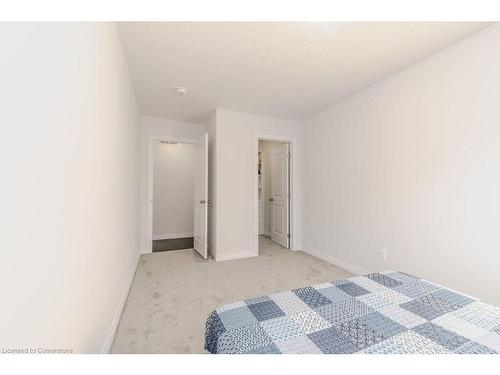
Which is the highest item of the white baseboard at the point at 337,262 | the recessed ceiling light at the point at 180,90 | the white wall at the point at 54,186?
the recessed ceiling light at the point at 180,90

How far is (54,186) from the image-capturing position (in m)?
0.79

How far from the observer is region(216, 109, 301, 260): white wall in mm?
3484

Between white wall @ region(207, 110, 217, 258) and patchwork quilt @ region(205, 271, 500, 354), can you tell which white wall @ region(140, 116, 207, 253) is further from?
patchwork quilt @ region(205, 271, 500, 354)

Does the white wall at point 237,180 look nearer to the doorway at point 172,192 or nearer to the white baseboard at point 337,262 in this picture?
the white baseboard at point 337,262

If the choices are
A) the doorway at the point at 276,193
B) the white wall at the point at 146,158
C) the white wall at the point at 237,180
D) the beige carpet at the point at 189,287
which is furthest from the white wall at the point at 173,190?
the white wall at the point at 237,180

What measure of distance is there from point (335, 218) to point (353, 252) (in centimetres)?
55

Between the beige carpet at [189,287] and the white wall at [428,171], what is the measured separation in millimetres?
812

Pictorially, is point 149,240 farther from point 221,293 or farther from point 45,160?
point 45,160

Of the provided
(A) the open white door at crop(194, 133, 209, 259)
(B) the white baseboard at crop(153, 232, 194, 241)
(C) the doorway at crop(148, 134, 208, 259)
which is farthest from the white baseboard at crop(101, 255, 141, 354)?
(B) the white baseboard at crop(153, 232, 194, 241)

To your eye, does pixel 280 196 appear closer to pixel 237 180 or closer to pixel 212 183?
pixel 237 180

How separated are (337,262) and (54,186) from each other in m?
3.32

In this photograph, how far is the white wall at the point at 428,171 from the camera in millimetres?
1740

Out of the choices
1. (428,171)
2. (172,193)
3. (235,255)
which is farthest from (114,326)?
(172,193)
